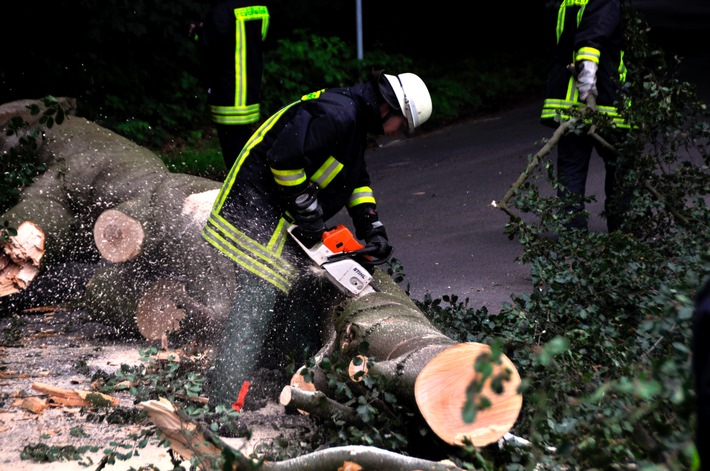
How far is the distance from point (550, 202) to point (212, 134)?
6774 millimetres

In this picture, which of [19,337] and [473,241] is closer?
[19,337]

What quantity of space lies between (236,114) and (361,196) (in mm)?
2144

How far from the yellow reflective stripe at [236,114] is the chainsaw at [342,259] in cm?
240

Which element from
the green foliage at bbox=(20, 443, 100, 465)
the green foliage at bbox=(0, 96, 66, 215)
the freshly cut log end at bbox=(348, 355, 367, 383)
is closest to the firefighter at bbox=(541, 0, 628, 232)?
the freshly cut log end at bbox=(348, 355, 367, 383)

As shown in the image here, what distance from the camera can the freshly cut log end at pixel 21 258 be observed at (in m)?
5.10

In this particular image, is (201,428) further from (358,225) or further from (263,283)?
(358,225)

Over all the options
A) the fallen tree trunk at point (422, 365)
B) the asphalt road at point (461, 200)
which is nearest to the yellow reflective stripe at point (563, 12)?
the asphalt road at point (461, 200)

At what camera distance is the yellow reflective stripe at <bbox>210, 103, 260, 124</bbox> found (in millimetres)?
6223

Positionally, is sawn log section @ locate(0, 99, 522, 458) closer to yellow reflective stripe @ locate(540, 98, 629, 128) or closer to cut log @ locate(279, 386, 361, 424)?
cut log @ locate(279, 386, 361, 424)

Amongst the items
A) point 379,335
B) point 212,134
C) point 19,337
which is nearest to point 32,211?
point 19,337

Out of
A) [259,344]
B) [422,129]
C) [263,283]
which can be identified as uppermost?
[263,283]

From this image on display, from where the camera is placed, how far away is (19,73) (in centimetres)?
848

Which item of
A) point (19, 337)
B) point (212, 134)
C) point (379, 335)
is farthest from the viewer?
point (212, 134)

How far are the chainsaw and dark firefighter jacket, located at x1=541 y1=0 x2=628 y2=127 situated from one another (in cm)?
218
